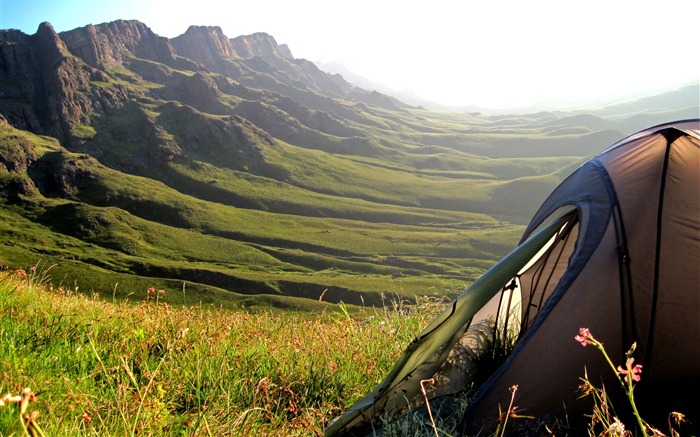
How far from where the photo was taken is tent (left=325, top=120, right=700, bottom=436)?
535 centimetres

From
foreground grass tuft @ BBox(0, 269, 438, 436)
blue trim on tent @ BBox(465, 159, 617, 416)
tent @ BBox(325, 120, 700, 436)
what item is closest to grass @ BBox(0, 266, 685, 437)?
foreground grass tuft @ BBox(0, 269, 438, 436)

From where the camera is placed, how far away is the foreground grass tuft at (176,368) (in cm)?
375

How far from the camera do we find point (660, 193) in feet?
18.7

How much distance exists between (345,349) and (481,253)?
452 ft

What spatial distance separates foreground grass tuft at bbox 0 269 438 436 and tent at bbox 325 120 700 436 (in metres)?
0.71

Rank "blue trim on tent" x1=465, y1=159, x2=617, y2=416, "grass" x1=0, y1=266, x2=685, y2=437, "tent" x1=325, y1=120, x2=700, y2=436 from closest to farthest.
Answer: "grass" x1=0, y1=266, x2=685, y2=437
"tent" x1=325, y1=120, x2=700, y2=436
"blue trim on tent" x1=465, y1=159, x2=617, y2=416

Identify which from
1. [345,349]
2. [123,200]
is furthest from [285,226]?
[345,349]

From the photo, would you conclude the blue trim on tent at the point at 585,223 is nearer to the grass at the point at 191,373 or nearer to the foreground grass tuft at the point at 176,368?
the grass at the point at 191,373

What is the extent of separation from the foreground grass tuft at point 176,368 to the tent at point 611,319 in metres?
0.71

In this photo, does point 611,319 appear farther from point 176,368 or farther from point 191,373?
point 176,368

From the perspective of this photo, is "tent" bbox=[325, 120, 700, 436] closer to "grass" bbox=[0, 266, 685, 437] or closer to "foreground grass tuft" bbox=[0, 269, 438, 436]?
"grass" bbox=[0, 266, 685, 437]

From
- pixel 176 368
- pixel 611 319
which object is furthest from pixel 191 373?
pixel 611 319

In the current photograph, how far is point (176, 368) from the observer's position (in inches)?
197

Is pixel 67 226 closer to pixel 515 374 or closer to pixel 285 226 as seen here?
pixel 285 226
